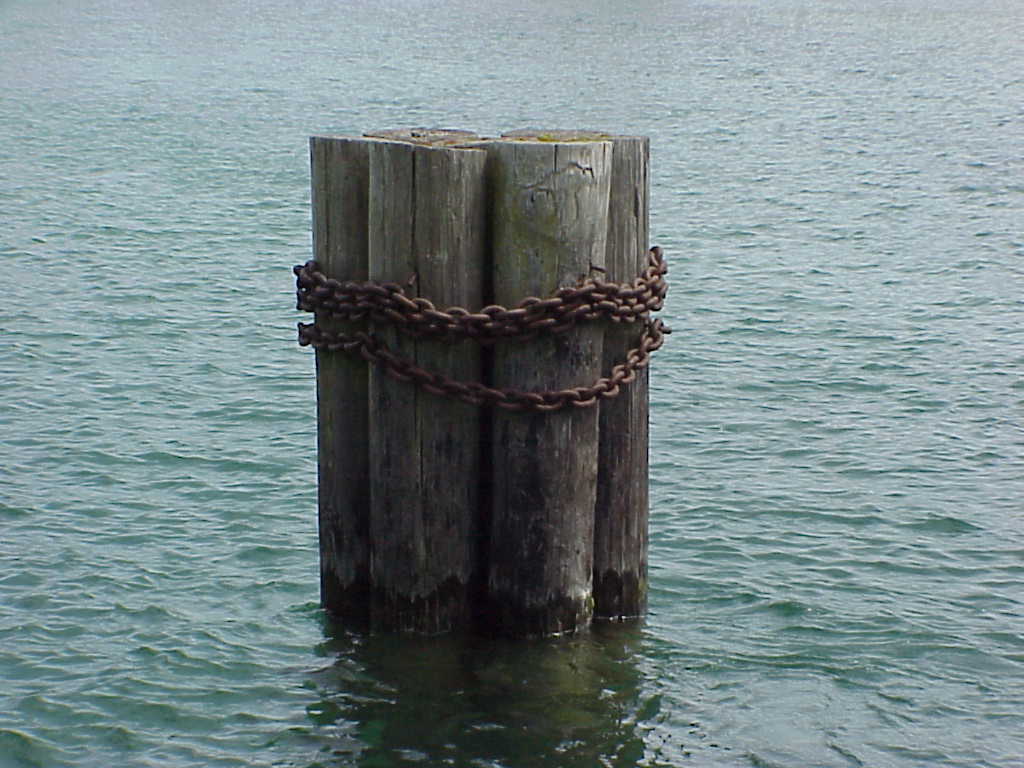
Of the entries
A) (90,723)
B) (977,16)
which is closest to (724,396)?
(90,723)

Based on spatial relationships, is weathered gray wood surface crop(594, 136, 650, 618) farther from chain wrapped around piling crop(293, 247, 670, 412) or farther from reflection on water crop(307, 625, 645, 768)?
reflection on water crop(307, 625, 645, 768)

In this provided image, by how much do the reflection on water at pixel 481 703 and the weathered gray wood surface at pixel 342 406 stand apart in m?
0.32

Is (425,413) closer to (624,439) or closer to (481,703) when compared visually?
(624,439)

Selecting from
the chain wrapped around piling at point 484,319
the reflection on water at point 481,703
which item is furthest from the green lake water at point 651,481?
the chain wrapped around piling at point 484,319

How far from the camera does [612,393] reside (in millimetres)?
5887

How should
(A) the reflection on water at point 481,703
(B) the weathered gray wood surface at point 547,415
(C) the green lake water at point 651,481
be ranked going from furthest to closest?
1. (C) the green lake water at point 651,481
2. (A) the reflection on water at point 481,703
3. (B) the weathered gray wood surface at point 547,415

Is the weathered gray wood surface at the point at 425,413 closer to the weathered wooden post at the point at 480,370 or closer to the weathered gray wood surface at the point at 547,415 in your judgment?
the weathered wooden post at the point at 480,370

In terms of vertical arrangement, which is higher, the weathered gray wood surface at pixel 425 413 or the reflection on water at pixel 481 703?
the weathered gray wood surface at pixel 425 413

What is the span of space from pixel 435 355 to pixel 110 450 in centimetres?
531

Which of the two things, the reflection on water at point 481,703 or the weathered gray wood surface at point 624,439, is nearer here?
the weathered gray wood surface at point 624,439

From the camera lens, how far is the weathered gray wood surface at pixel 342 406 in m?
5.95

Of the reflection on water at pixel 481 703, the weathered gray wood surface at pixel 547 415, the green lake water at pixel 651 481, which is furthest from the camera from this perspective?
the green lake water at pixel 651 481

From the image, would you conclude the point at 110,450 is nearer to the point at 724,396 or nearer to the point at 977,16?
the point at 724,396

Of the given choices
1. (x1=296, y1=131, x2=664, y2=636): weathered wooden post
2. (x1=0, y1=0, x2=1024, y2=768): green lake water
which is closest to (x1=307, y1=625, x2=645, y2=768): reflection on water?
(x1=0, y1=0, x2=1024, y2=768): green lake water
